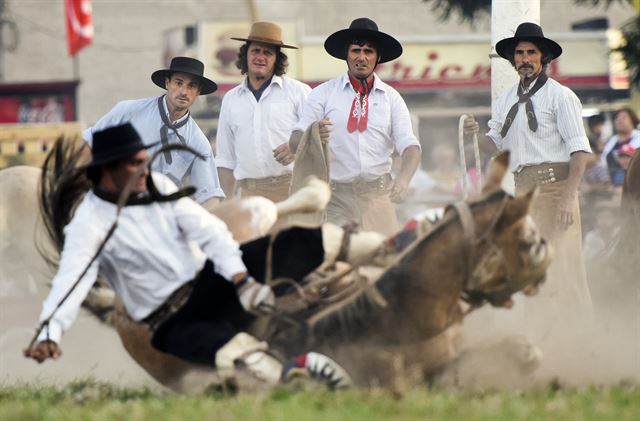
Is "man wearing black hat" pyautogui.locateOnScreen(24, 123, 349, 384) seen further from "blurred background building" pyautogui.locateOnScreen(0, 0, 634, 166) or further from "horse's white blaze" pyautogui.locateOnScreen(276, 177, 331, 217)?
"blurred background building" pyautogui.locateOnScreen(0, 0, 634, 166)

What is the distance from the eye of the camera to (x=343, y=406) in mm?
6277

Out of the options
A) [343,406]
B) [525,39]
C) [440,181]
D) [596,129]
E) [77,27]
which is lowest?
[343,406]

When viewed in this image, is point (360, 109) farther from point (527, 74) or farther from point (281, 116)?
point (527, 74)

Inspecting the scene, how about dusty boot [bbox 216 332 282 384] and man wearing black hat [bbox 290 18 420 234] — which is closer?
dusty boot [bbox 216 332 282 384]

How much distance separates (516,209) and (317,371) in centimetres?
108

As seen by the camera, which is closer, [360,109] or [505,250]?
[505,250]

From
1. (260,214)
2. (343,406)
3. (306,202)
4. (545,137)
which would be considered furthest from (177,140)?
(343,406)

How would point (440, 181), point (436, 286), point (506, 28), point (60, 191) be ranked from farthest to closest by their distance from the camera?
point (440, 181), point (506, 28), point (60, 191), point (436, 286)

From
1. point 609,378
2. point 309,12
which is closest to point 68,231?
point 609,378

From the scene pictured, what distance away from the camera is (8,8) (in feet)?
126

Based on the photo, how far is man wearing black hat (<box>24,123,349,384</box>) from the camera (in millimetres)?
6832

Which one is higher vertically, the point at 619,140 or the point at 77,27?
the point at 77,27

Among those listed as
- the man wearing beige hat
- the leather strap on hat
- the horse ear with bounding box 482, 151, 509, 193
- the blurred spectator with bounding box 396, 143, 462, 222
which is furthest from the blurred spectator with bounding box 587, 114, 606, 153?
the horse ear with bounding box 482, 151, 509, 193

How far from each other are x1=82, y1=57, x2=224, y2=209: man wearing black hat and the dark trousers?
312cm
